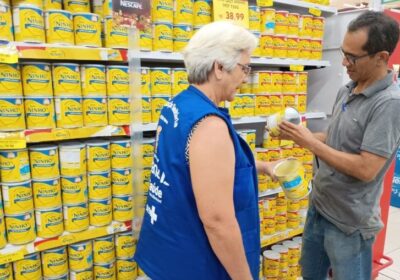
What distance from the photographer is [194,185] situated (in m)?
1.06

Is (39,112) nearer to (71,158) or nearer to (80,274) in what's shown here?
(71,158)

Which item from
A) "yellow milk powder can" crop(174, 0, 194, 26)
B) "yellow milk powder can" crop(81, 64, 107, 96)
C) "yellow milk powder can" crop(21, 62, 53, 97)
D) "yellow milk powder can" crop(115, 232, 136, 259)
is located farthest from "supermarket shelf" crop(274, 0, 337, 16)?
"yellow milk powder can" crop(115, 232, 136, 259)

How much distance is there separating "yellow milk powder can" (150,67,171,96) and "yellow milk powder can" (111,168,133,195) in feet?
1.43

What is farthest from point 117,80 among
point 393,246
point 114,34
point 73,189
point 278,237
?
point 393,246

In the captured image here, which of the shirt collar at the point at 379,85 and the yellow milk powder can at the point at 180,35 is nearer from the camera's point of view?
the shirt collar at the point at 379,85

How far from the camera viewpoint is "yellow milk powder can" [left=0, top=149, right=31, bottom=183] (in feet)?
4.75

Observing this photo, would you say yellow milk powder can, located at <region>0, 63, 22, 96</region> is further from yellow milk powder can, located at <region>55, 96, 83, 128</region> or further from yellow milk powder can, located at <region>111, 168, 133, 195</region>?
yellow milk powder can, located at <region>111, 168, 133, 195</region>

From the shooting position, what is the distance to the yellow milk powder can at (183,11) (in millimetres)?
1790

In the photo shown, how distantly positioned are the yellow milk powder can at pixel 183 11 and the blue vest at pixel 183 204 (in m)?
0.78

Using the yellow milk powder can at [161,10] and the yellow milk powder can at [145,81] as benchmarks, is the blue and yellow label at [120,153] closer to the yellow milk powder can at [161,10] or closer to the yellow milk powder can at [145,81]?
the yellow milk powder can at [145,81]

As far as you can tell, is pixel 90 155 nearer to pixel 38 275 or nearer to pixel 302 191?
pixel 38 275

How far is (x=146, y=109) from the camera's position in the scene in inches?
68.5

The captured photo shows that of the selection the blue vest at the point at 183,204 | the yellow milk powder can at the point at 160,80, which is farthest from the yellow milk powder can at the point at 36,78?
the blue vest at the point at 183,204

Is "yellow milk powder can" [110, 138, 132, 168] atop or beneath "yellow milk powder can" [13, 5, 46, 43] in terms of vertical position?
beneath
